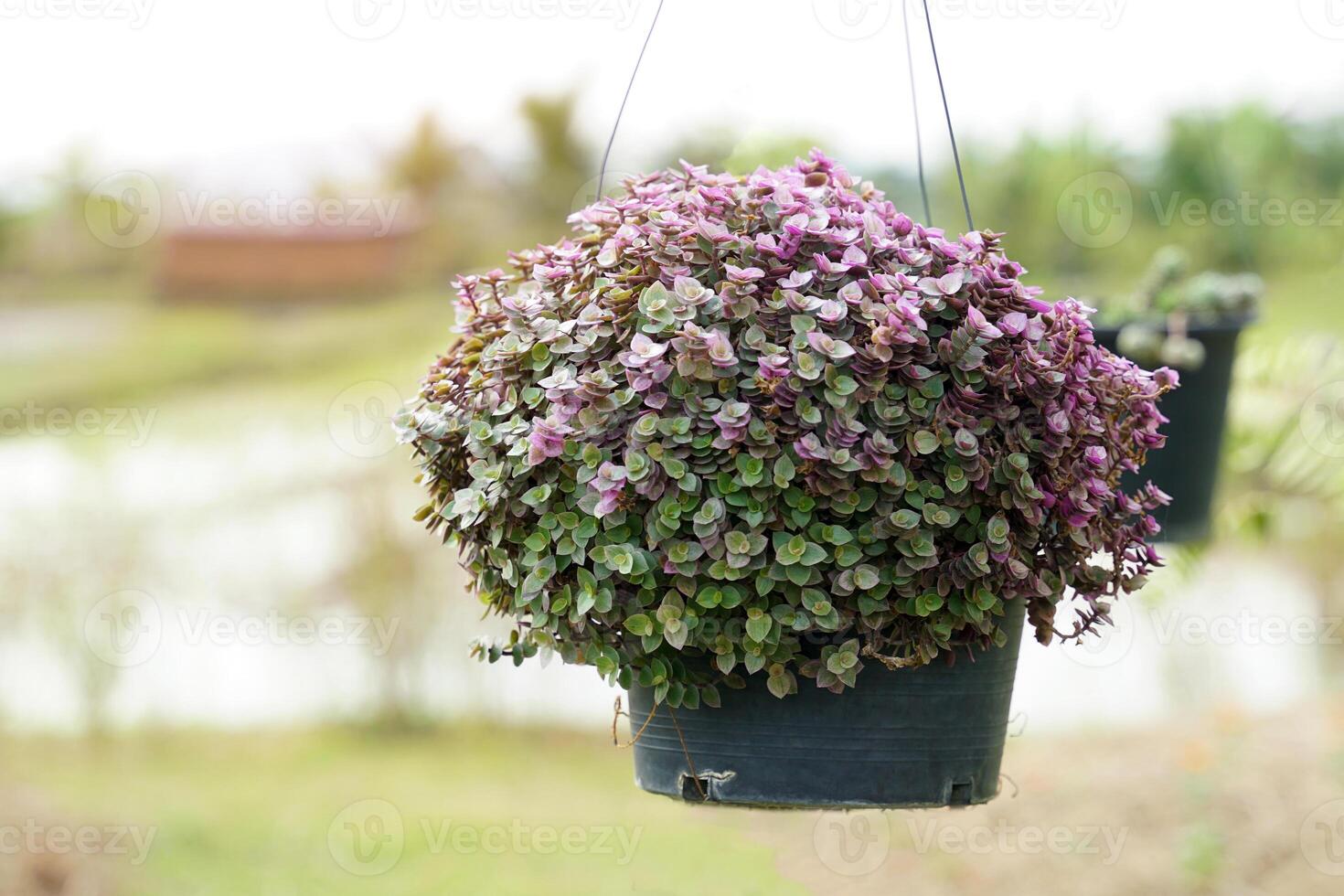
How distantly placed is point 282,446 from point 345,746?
4.57ft

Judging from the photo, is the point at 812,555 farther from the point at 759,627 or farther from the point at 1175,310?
the point at 1175,310

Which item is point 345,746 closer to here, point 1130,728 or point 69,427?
point 69,427

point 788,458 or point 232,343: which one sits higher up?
point 232,343

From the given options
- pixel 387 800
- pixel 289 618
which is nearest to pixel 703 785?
pixel 387 800

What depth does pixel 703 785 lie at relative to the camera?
1256 millimetres

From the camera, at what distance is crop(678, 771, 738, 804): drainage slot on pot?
124cm

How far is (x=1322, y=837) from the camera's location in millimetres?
3930

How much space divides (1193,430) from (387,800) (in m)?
3.72

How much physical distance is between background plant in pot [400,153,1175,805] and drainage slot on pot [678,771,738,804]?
0.06 ft

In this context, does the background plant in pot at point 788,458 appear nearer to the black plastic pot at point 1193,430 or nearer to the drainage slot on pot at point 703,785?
the drainage slot on pot at point 703,785

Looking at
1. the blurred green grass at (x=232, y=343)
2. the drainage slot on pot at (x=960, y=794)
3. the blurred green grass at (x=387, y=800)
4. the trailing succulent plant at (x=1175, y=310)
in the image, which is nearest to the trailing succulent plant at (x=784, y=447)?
the drainage slot on pot at (x=960, y=794)

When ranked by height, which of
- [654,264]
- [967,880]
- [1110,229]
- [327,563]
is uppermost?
[1110,229]

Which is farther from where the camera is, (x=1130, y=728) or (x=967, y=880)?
(x=1130, y=728)

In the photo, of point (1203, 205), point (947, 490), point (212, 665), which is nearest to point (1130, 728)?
point (1203, 205)
